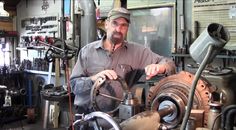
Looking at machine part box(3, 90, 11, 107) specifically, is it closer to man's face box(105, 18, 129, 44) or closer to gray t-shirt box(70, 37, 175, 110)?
gray t-shirt box(70, 37, 175, 110)

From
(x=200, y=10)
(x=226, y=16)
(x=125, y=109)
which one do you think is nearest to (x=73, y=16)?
(x=200, y=10)

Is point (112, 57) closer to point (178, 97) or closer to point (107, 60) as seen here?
point (107, 60)

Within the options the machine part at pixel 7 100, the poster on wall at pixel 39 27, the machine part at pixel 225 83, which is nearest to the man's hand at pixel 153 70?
the machine part at pixel 225 83

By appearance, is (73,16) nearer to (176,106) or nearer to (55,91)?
(55,91)

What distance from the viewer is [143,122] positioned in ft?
2.75

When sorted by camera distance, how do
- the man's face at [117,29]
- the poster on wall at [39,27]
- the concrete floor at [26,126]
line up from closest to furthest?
the man's face at [117,29], the concrete floor at [26,126], the poster on wall at [39,27]

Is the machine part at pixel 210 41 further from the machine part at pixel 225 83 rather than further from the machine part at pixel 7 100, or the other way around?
the machine part at pixel 7 100

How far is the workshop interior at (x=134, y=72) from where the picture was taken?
0.89 m

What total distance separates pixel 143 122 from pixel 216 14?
2.39 m

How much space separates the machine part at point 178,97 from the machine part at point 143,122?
98 millimetres

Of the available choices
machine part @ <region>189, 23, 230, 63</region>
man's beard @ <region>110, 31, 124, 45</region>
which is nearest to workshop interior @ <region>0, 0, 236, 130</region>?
machine part @ <region>189, 23, 230, 63</region>

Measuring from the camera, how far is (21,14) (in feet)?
17.3

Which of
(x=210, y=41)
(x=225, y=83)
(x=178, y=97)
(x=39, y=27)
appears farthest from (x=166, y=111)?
(x=39, y=27)

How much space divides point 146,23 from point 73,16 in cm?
107
